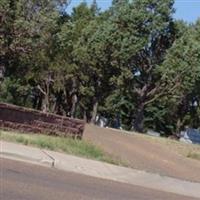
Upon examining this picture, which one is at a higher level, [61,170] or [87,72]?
[87,72]

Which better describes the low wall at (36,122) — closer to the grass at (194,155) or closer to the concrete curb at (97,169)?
the concrete curb at (97,169)

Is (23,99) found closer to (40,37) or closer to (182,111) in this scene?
(182,111)

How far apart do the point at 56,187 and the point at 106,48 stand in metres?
41.1

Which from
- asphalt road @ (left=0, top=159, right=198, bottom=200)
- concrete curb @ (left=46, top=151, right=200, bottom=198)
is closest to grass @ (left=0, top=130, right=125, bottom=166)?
concrete curb @ (left=46, top=151, right=200, bottom=198)

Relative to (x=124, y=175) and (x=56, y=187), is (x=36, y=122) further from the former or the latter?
(x=56, y=187)

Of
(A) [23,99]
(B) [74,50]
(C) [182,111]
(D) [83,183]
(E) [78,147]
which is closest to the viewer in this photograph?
(D) [83,183]

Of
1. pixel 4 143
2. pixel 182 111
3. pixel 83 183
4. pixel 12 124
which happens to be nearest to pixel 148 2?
pixel 182 111

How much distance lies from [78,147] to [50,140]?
95 cm

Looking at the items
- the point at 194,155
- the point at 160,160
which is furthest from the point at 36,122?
the point at 194,155

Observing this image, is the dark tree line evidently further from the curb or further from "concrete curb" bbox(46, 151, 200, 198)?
the curb

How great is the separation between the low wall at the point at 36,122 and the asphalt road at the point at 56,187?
24.5 feet

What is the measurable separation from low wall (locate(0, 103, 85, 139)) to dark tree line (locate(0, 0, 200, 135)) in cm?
1942

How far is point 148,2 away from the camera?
173 feet

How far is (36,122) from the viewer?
2427 cm
